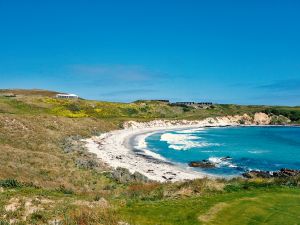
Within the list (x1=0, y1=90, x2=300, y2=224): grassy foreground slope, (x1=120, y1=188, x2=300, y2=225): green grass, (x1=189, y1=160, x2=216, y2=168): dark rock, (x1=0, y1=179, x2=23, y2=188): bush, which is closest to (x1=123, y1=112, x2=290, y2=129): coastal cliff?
(x1=189, y1=160, x2=216, y2=168): dark rock

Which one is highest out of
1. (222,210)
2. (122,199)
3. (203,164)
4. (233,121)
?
(233,121)

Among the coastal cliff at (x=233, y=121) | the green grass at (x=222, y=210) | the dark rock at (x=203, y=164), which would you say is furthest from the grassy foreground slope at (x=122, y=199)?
the coastal cliff at (x=233, y=121)

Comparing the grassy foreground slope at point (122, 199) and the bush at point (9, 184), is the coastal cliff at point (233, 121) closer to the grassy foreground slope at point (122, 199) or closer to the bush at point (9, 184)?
the grassy foreground slope at point (122, 199)

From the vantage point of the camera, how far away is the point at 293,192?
22.1 meters

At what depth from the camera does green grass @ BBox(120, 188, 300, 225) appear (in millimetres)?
17016

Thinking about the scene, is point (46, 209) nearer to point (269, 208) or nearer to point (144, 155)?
point (269, 208)

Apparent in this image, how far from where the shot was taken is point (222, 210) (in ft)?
60.0

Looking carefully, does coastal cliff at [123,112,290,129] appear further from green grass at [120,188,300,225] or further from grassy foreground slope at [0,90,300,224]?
green grass at [120,188,300,225]

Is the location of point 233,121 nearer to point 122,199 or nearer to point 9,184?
point 9,184

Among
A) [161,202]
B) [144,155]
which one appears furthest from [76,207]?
[144,155]

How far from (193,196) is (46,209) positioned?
26.9 ft

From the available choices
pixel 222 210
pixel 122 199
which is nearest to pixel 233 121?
pixel 122 199

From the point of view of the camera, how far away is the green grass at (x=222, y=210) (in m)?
17.0

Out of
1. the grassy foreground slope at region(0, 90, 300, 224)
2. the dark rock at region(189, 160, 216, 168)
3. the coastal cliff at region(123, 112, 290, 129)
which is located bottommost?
the dark rock at region(189, 160, 216, 168)
